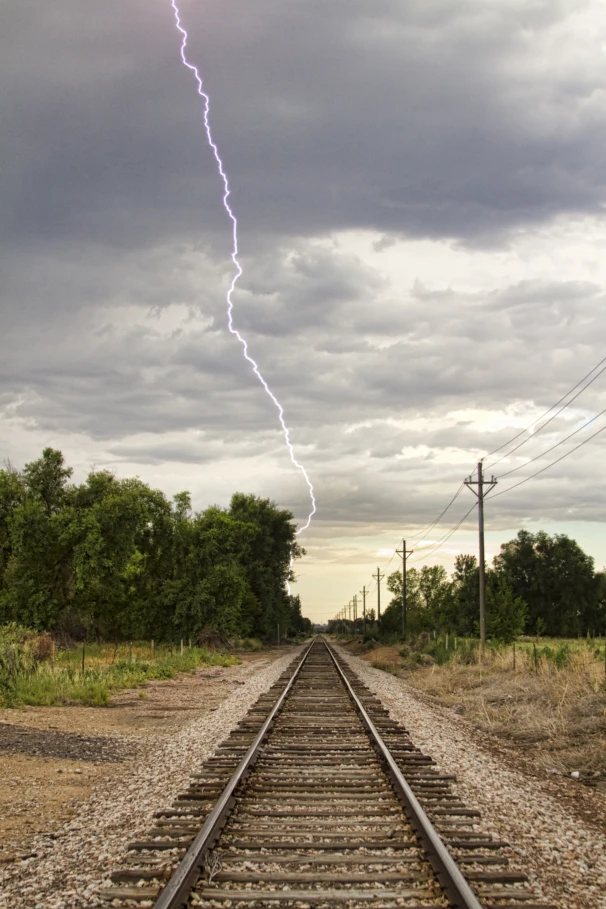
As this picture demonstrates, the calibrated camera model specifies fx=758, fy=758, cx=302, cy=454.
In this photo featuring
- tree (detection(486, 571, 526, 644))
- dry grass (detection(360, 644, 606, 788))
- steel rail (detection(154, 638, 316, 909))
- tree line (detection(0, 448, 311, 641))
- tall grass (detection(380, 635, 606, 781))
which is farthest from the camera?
tree (detection(486, 571, 526, 644))

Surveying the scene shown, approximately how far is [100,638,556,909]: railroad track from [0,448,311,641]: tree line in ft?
113

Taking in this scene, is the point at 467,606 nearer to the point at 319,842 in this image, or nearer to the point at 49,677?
the point at 49,677

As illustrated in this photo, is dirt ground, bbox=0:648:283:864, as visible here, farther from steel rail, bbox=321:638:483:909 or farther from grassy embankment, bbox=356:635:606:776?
grassy embankment, bbox=356:635:606:776

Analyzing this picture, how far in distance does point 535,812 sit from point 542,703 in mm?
8615

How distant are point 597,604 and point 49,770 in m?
113

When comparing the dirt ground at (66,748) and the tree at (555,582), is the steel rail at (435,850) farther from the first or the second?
the tree at (555,582)

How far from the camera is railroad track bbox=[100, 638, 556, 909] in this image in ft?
15.8

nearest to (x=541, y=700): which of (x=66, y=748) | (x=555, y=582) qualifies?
(x=66, y=748)

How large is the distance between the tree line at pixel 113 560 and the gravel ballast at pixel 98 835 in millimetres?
32442

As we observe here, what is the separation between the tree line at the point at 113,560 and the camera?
1636 inches

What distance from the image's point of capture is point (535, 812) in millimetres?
7352

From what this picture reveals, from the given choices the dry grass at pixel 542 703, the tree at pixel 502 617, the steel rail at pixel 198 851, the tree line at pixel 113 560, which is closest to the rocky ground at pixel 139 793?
the steel rail at pixel 198 851

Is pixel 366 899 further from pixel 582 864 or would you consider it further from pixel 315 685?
pixel 315 685

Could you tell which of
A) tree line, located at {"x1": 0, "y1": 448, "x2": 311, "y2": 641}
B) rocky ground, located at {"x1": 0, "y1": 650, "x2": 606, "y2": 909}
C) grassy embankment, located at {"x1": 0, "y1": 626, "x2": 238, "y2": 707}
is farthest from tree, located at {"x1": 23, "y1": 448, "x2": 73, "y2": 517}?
rocky ground, located at {"x1": 0, "y1": 650, "x2": 606, "y2": 909}
